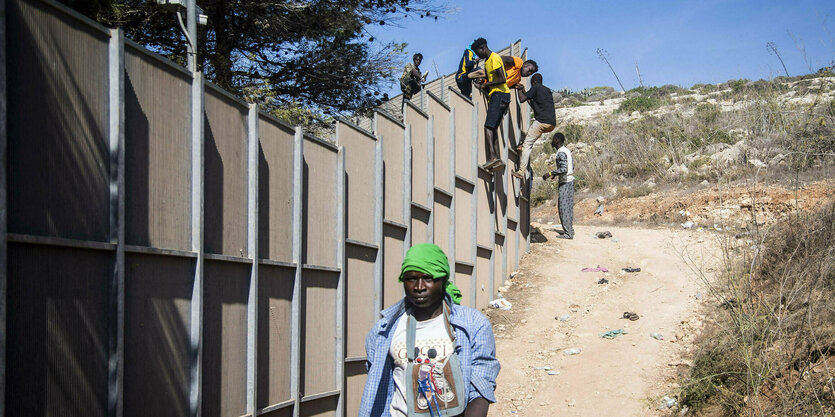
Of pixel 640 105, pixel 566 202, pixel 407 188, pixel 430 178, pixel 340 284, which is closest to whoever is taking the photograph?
pixel 340 284

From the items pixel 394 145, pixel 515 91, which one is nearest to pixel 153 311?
pixel 394 145

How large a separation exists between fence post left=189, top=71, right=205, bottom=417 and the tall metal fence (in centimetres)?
1

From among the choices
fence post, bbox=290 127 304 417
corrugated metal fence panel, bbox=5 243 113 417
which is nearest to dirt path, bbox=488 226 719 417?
fence post, bbox=290 127 304 417

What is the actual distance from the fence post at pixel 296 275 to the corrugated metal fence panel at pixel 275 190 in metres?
0.04

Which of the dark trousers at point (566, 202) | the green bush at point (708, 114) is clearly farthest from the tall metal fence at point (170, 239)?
the green bush at point (708, 114)

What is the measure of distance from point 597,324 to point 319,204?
4.78 metres

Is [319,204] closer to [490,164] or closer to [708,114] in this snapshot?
[490,164]

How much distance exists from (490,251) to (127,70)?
7.50 metres

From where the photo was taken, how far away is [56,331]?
3.56 metres

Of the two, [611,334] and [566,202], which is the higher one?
[566,202]

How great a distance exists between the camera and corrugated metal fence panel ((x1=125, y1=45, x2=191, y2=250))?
425cm

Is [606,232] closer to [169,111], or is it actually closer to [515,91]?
[515,91]

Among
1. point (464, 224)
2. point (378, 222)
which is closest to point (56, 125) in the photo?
point (378, 222)

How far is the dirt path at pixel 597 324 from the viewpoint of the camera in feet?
26.5
